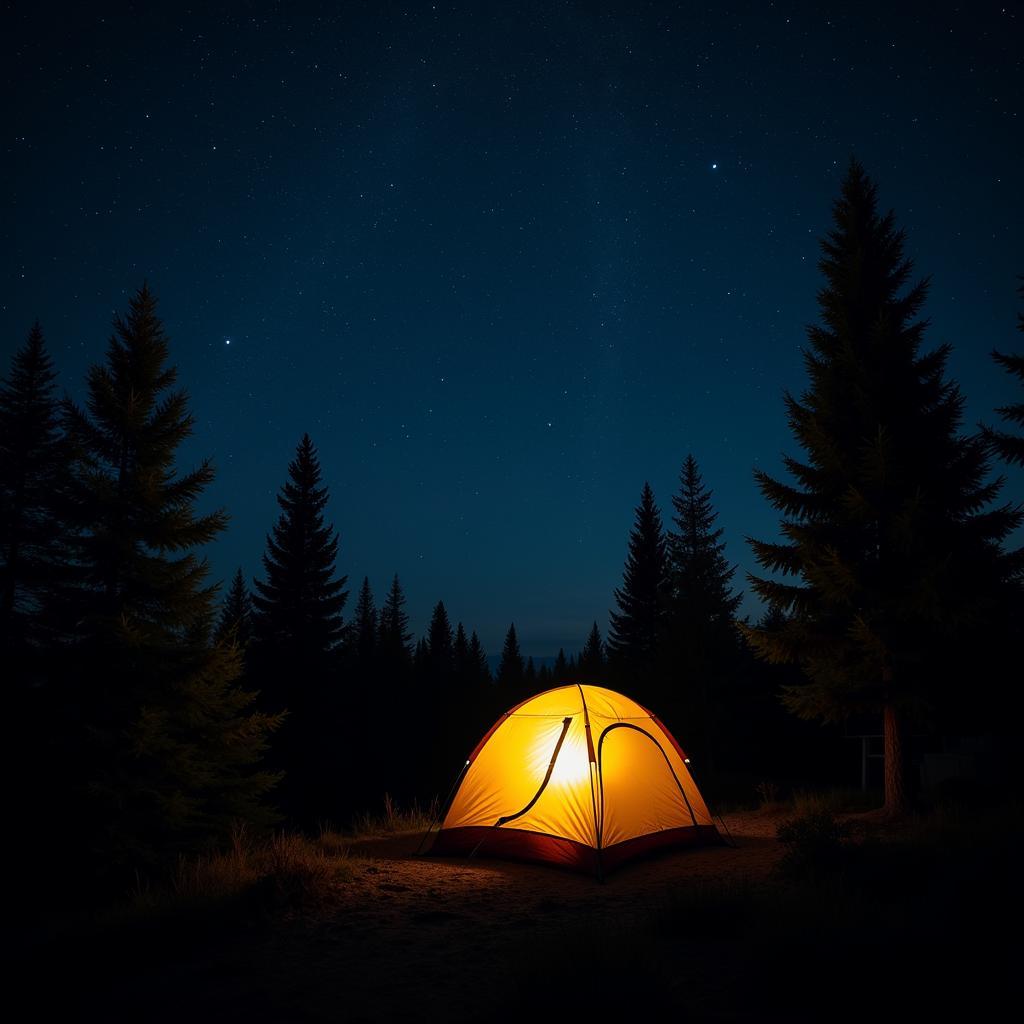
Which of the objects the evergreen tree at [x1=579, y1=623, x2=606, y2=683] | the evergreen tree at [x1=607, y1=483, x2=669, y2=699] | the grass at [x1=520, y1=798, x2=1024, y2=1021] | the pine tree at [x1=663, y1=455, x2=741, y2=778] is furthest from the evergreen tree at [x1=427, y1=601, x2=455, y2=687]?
the grass at [x1=520, y1=798, x2=1024, y2=1021]

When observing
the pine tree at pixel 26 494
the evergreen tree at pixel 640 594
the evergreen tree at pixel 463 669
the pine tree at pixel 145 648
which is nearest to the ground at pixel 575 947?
the pine tree at pixel 145 648

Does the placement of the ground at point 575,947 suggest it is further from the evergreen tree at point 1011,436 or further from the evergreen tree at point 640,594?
the evergreen tree at point 640,594

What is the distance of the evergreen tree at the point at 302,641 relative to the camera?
28.0 meters

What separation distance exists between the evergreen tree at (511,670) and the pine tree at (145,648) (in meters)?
52.1

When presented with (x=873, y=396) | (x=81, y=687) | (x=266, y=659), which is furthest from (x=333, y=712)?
(x=873, y=396)

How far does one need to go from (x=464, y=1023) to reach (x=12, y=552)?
56.0 feet

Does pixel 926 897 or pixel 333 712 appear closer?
pixel 926 897

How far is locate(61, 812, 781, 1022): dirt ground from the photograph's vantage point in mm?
4402

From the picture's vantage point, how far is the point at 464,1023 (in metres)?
3.97

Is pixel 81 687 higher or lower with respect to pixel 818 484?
lower

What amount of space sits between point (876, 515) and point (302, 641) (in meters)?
23.4

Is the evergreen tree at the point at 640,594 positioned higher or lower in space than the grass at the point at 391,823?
higher

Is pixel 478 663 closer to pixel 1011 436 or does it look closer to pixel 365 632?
pixel 365 632

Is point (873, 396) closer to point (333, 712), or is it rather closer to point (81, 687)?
point (81, 687)
